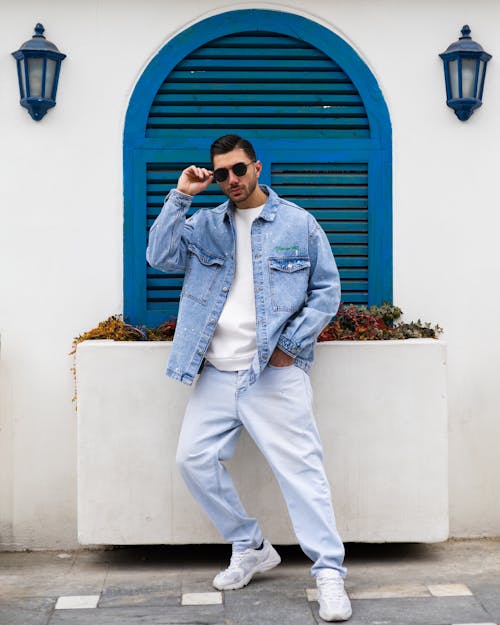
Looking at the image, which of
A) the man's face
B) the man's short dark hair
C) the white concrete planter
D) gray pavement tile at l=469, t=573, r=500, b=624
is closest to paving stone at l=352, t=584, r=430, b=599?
gray pavement tile at l=469, t=573, r=500, b=624

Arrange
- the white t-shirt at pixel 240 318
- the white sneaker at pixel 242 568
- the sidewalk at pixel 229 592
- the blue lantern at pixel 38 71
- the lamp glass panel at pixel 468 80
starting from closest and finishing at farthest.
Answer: the sidewalk at pixel 229 592 < the white t-shirt at pixel 240 318 < the white sneaker at pixel 242 568 < the blue lantern at pixel 38 71 < the lamp glass panel at pixel 468 80

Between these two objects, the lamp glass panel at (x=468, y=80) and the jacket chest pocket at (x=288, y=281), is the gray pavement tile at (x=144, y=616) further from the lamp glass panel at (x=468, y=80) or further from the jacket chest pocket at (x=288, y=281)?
the lamp glass panel at (x=468, y=80)

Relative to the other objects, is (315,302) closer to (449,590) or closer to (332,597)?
(332,597)

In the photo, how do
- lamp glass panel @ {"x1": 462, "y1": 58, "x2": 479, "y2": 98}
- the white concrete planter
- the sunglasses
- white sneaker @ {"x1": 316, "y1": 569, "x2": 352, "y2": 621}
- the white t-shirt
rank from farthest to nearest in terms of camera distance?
lamp glass panel @ {"x1": 462, "y1": 58, "x2": 479, "y2": 98}, the white concrete planter, the white t-shirt, the sunglasses, white sneaker @ {"x1": 316, "y1": 569, "x2": 352, "y2": 621}

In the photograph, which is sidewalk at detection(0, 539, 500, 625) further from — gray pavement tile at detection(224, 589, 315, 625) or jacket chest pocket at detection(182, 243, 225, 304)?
jacket chest pocket at detection(182, 243, 225, 304)

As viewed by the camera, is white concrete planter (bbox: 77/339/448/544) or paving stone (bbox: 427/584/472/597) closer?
paving stone (bbox: 427/584/472/597)

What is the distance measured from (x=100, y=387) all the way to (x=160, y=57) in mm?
1894

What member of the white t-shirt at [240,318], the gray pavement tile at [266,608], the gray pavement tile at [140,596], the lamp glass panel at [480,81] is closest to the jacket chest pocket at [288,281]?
the white t-shirt at [240,318]

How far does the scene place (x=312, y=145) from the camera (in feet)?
18.1

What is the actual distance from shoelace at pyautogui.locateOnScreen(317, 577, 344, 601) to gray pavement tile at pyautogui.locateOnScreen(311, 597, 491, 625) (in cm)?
11

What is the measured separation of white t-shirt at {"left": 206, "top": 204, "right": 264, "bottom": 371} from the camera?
4.50 m

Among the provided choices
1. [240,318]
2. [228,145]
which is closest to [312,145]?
[228,145]

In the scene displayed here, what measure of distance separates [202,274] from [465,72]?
2.01 m

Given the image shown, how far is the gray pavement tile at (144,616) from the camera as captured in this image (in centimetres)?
420
